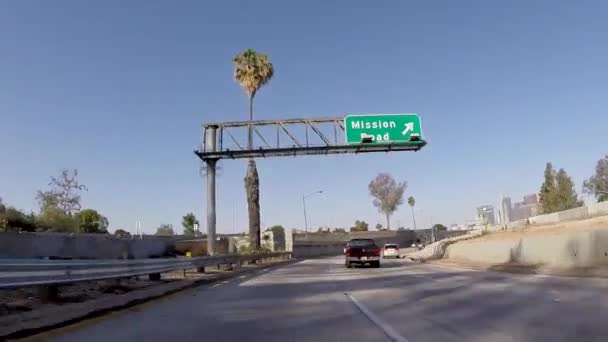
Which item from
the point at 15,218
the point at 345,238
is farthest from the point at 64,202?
the point at 345,238

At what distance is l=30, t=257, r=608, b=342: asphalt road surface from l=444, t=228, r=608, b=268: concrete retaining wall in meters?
4.25

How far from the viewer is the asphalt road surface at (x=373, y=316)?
28.6 feet

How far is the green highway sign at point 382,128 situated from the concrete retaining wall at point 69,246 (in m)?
13.7

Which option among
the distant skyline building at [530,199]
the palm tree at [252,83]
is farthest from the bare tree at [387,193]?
the palm tree at [252,83]

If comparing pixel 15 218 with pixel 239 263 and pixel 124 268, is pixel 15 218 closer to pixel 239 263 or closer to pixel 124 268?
pixel 239 263

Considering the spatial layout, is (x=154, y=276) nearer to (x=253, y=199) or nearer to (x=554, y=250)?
(x=554, y=250)

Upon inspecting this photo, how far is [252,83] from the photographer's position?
151 ft

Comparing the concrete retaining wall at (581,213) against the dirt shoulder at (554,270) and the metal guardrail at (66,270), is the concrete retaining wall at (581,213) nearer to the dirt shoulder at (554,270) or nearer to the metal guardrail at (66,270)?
the dirt shoulder at (554,270)

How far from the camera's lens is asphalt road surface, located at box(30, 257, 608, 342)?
8.73 m

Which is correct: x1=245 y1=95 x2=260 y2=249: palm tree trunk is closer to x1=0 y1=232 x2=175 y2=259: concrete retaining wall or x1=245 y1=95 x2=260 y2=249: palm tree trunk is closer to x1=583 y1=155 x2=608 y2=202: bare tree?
x1=0 y1=232 x2=175 y2=259: concrete retaining wall

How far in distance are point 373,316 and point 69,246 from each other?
2107 cm

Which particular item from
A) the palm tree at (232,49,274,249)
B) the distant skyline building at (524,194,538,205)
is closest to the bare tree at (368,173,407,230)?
the distant skyline building at (524,194,538,205)

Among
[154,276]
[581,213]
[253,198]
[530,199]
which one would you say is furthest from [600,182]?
[154,276]

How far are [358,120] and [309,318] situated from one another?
23613 millimetres
